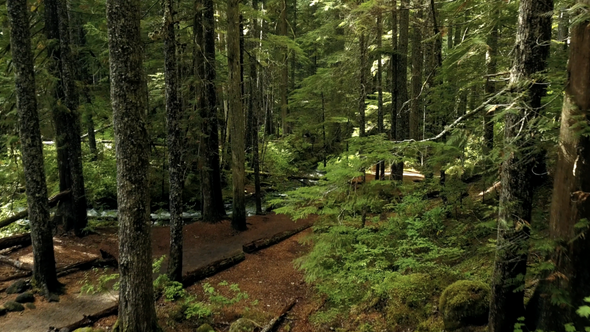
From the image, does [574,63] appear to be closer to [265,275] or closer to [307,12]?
[265,275]

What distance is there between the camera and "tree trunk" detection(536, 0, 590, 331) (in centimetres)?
366

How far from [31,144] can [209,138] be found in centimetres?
679

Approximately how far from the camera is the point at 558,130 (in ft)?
13.8

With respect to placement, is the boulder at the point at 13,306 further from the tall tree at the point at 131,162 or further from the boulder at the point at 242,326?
the boulder at the point at 242,326

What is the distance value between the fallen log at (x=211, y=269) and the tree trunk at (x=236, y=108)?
7.62 ft

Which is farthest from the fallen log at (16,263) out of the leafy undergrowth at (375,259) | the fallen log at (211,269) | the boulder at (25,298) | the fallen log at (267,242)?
the leafy undergrowth at (375,259)

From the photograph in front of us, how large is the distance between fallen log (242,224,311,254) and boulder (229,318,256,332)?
4402mm

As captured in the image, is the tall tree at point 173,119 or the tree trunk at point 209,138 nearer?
the tall tree at point 173,119

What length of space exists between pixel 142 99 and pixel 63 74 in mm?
8080

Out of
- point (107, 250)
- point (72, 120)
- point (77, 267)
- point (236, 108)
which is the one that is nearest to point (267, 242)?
point (236, 108)

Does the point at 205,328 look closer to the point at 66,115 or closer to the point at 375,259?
the point at 375,259

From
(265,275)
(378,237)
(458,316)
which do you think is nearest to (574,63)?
(458,316)

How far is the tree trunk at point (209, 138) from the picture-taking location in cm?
1295

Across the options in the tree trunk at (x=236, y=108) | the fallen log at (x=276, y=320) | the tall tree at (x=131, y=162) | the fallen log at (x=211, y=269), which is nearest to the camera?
the tall tree at (x=131, y=162)
